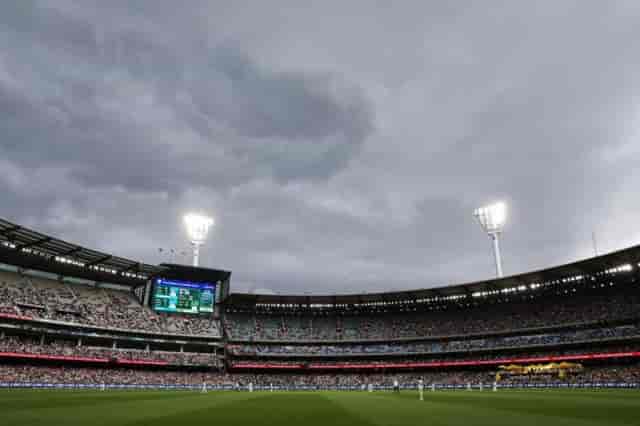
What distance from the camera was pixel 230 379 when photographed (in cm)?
7819

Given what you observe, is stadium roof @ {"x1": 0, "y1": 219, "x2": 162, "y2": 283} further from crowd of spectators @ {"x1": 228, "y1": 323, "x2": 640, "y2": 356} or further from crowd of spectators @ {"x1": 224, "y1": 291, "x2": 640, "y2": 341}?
crowd of spectators @ {"x1": 228, "y1": 323, "x2": 640, "y2": 356}

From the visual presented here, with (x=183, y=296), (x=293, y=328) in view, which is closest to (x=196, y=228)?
(x=183, y=296)

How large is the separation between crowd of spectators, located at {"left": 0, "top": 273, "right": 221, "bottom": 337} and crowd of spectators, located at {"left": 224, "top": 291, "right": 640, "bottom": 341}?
414 inches

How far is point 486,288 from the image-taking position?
3182 inches

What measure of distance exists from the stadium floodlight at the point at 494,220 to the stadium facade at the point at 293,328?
393 inches

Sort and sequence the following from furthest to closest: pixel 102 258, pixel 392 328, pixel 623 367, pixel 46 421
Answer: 1. pixel 392 328
2. pixel 102 258
3. pixel 623 367
4. pixel 46 421

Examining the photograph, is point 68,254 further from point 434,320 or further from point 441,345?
point 434,320

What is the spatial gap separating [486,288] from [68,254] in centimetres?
7799

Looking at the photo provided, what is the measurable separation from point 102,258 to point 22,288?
12.8 metres

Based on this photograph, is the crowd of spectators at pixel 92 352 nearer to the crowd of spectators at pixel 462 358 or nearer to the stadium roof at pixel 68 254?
the crowd of spectators at pixel 462 358

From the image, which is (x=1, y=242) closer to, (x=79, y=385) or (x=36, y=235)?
(x=36, y=235)

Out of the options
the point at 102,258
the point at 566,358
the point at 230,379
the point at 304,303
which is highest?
the point at 102,258

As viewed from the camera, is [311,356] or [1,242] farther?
[311,356]

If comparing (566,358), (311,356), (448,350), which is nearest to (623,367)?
(566,358)
